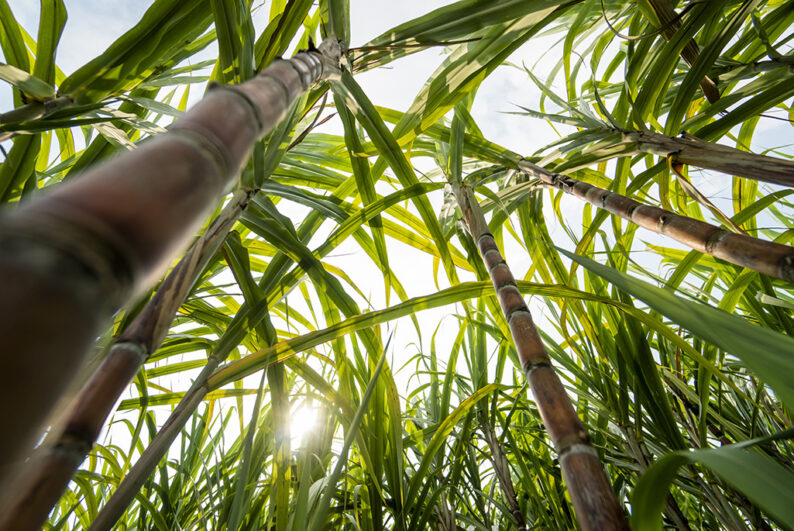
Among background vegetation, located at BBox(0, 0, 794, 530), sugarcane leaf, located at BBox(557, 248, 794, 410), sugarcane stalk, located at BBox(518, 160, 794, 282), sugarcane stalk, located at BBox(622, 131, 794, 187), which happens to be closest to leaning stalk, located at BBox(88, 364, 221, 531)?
background vegetation, located at BBox(0, 0, 794, 530)

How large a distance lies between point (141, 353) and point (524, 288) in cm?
50

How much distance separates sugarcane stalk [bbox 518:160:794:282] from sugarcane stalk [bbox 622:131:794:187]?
0.28 feet

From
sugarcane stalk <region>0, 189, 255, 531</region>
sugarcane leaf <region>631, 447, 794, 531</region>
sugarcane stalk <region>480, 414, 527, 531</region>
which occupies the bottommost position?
sugarcane leaf <region>631, 447, 794, 531</region>

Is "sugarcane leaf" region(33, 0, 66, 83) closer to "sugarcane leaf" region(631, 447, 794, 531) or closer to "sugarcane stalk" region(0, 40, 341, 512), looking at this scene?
"sugarcane stalk" region(0, 40, 341, 512)

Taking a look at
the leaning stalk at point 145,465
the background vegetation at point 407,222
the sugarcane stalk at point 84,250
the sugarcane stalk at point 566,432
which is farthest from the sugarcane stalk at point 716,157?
the leaning stalk at point 145,465

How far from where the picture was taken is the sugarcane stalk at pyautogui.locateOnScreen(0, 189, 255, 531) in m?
0.21

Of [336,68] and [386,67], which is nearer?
[336,68]

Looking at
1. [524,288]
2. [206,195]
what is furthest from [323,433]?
[206,195]

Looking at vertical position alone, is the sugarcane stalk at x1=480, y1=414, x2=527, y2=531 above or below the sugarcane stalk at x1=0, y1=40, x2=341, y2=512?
above

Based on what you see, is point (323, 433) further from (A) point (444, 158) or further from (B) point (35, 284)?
(B) point (35, 284)

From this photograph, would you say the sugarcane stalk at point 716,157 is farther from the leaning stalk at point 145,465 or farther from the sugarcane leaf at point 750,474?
the leaning stalk at point 145,465

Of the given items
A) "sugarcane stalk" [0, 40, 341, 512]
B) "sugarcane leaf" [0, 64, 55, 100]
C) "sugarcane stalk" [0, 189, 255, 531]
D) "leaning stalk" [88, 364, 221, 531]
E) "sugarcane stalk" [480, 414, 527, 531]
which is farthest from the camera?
"sugarcane stalk" [480, 414, 527, 531]

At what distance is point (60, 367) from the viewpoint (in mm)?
94

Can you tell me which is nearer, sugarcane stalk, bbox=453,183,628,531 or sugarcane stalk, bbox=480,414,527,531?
sugarcane stalk, bbox=453,183,628,531
